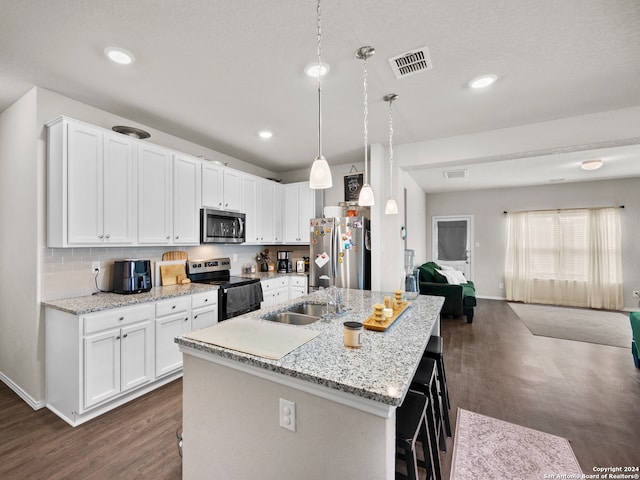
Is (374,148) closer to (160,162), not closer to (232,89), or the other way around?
(232,89)

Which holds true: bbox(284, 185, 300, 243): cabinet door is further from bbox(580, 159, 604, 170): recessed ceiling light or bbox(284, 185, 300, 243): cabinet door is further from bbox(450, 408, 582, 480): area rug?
bbox(580, 159, 604, 170): recessed ceiling light

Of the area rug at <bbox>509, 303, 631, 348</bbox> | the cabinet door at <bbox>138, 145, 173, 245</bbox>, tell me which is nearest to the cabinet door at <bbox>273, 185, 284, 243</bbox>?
the cabinet door at <bbox>138, 145, 173, 245</bbox>

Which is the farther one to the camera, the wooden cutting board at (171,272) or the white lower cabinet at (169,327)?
the wooden cutting board at (171,272)

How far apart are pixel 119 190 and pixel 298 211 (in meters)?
2.55

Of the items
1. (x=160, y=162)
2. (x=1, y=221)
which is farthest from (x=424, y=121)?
(x=1, y=221)

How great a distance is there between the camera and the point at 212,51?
1.95 m

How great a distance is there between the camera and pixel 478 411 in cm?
235

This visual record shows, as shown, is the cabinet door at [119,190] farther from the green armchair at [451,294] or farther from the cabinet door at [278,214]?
the green armchair at [451,294]

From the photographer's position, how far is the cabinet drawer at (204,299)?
9.77 feet

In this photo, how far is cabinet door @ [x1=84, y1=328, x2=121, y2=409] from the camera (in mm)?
2160

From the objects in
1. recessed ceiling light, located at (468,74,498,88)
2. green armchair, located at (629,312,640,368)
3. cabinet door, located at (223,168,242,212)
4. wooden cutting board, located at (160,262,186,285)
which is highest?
recessed ceiling light, located at (468,74,498,88)

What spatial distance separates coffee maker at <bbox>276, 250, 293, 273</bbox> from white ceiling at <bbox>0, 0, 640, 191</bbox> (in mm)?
2276

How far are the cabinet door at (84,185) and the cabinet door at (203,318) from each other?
1.13 meters

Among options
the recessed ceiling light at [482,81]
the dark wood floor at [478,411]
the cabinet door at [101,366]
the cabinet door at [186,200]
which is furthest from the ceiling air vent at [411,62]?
the cabinet door at [101,366]
